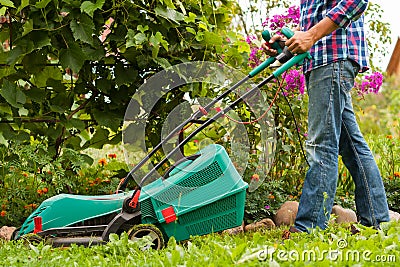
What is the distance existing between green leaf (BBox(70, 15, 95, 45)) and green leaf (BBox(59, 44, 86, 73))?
11 cm

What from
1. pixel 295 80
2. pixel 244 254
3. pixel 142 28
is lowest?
pixel 244 254

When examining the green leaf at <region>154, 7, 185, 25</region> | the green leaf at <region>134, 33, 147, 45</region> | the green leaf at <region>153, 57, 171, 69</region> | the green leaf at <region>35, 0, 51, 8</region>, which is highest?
the green leaf at <region>35, 0, 51, 8</region>

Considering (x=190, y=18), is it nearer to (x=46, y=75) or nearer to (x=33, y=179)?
(x=46, y=75)

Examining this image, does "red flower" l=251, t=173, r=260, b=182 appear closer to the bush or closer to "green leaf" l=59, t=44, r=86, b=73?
the bush

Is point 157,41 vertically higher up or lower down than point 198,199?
higher up

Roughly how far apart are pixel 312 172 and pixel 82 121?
63.5 inches

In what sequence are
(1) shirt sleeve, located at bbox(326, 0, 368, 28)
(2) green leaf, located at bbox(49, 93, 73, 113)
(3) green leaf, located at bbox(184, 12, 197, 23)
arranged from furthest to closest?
(2) green leaf, located at bbox(49, 93, 73, 113)
(3) green leaf, located at bbox(184, 12, 197, 23)
(1) shirt sleeve, located at bbox(326, 0, 368, 28)

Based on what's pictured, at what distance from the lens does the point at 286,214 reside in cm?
388
